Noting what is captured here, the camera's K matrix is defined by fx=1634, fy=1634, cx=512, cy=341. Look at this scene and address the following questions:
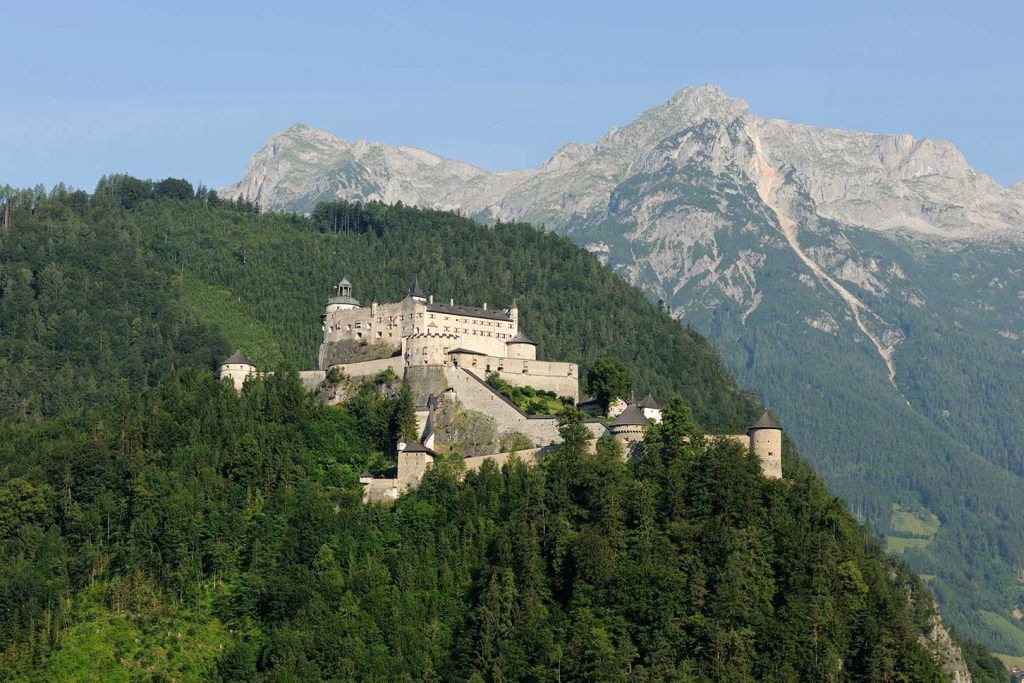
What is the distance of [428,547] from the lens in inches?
4363

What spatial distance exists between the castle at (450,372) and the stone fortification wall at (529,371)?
8 cm

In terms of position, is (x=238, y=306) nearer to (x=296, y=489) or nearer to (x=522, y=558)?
(x=296, y=489)

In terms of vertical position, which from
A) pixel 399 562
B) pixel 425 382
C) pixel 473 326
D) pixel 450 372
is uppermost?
pixel 473 326

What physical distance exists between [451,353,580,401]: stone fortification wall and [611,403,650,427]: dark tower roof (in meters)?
15.0

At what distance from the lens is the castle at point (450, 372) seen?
11612 cm

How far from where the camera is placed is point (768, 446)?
368ft

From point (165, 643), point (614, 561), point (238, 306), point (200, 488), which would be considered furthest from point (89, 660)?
point (238, 306)

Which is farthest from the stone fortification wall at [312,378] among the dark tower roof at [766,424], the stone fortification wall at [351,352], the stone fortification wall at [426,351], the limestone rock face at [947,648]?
the limestone rock face at [947,648]

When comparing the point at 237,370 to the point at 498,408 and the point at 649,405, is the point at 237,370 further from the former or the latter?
the point at 649,405

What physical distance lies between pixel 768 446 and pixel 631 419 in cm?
1036

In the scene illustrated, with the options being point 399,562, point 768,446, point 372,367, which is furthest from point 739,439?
point 372,367

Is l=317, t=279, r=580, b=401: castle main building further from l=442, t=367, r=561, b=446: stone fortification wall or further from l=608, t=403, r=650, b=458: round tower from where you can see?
l=608, t=403, r=650, b=458: round tower

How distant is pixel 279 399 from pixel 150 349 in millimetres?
56238

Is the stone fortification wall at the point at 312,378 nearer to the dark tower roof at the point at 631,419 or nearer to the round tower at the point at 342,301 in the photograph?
the round tower at the point at 342,301
